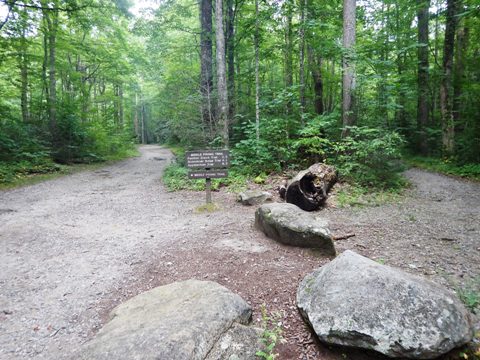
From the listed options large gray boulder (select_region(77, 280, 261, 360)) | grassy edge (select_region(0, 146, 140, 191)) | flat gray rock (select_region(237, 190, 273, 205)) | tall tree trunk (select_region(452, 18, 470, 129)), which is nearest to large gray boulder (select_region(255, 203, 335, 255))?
large gray boulder (select_region(77, 280, 261, 360))

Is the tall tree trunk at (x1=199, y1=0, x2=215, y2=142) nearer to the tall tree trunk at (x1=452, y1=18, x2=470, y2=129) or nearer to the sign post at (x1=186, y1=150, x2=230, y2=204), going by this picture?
the sign post at (x1=186, y1=150, x2=230, y2=204)

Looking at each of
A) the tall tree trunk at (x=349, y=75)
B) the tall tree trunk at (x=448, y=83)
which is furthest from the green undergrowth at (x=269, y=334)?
the tall tree trunk at (x=448, y=83)

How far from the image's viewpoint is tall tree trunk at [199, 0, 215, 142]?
1006cm

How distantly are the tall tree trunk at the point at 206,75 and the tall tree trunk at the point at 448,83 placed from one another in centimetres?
930

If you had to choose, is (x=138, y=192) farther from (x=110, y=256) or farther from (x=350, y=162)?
(x=350, y=162)

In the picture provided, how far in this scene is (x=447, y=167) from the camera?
1017cm

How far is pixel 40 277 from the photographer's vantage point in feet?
12.3

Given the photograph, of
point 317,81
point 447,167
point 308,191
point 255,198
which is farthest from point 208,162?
point 317,81

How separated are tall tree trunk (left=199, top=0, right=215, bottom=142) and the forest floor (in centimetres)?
382

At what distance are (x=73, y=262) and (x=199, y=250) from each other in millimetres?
1925

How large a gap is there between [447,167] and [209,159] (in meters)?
9.26

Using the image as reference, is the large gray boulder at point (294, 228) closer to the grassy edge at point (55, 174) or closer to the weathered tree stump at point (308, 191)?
the weathered tree stump at point (308, 191)

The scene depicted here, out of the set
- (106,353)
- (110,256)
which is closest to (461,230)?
(106,353)

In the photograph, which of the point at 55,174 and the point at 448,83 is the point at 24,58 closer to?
the point at 55,174
